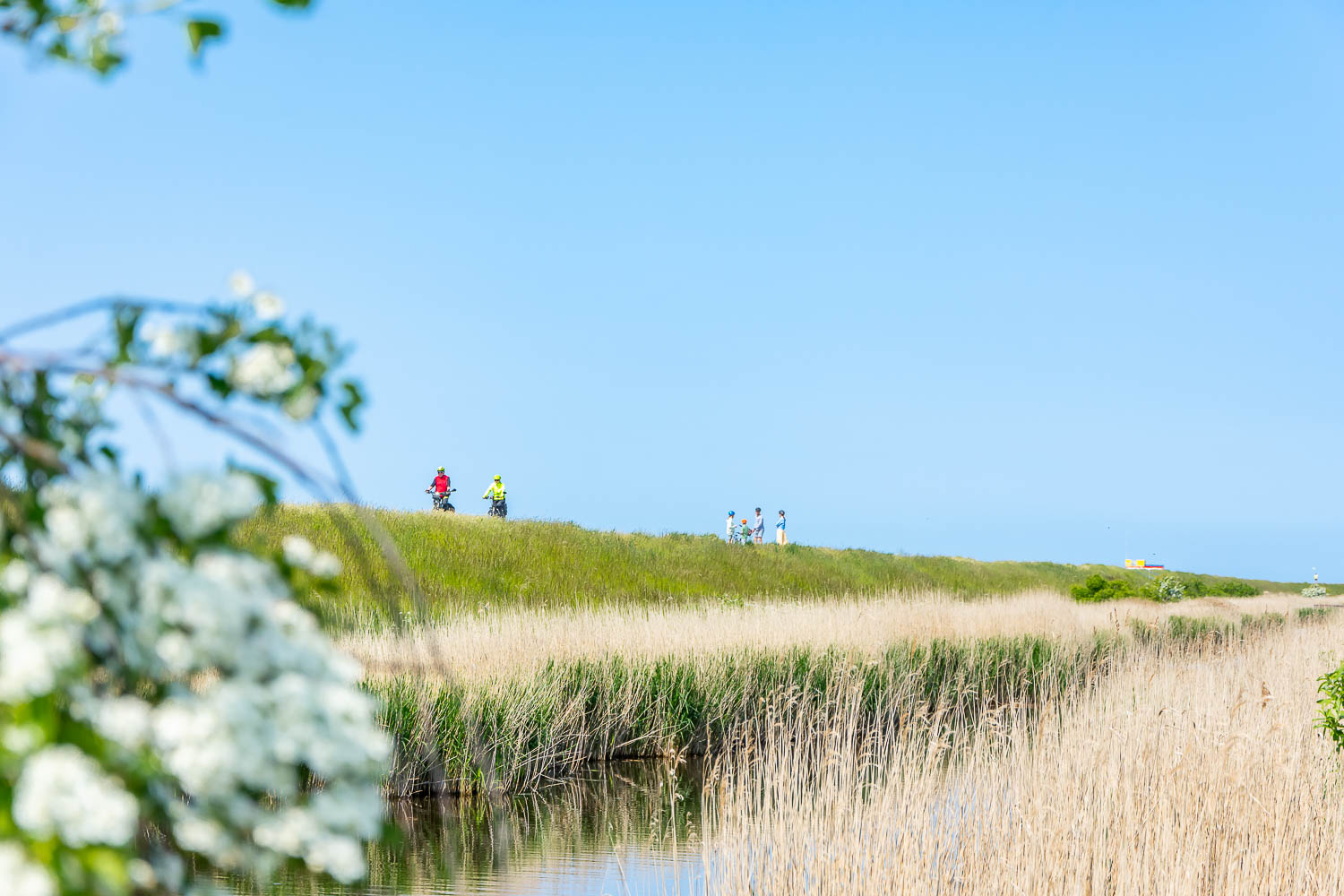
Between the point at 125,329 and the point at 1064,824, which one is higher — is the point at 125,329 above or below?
above

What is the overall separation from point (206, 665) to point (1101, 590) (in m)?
29.3

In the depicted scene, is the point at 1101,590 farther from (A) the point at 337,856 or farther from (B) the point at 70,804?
(B) the point at 70,804

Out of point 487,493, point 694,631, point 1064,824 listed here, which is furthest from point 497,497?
point 1064,824

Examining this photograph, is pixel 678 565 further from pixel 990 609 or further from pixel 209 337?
pixel 209 337

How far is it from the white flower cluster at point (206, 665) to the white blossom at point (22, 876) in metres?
0.07

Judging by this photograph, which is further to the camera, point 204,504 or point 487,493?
point 487,493

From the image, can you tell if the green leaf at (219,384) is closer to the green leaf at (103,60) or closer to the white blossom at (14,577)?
the white blossom at (14,577)

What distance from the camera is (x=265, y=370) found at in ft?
3.61

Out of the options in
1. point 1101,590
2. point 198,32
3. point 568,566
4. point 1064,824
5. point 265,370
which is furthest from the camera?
point 1101,590

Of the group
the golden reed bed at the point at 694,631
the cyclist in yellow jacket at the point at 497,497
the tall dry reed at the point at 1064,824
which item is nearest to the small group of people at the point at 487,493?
the cyclist in yellow jacket at the point at 497,497

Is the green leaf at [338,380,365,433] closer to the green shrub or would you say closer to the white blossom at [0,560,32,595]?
the white blossom at [0,560,32,595]

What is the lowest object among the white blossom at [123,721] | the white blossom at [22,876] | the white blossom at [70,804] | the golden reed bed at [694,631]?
the golden reed bed at [694,631]

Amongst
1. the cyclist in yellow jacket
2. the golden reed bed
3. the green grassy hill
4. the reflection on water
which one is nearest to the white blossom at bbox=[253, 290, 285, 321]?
the reflection on water

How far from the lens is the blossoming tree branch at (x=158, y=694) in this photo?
77 cm
